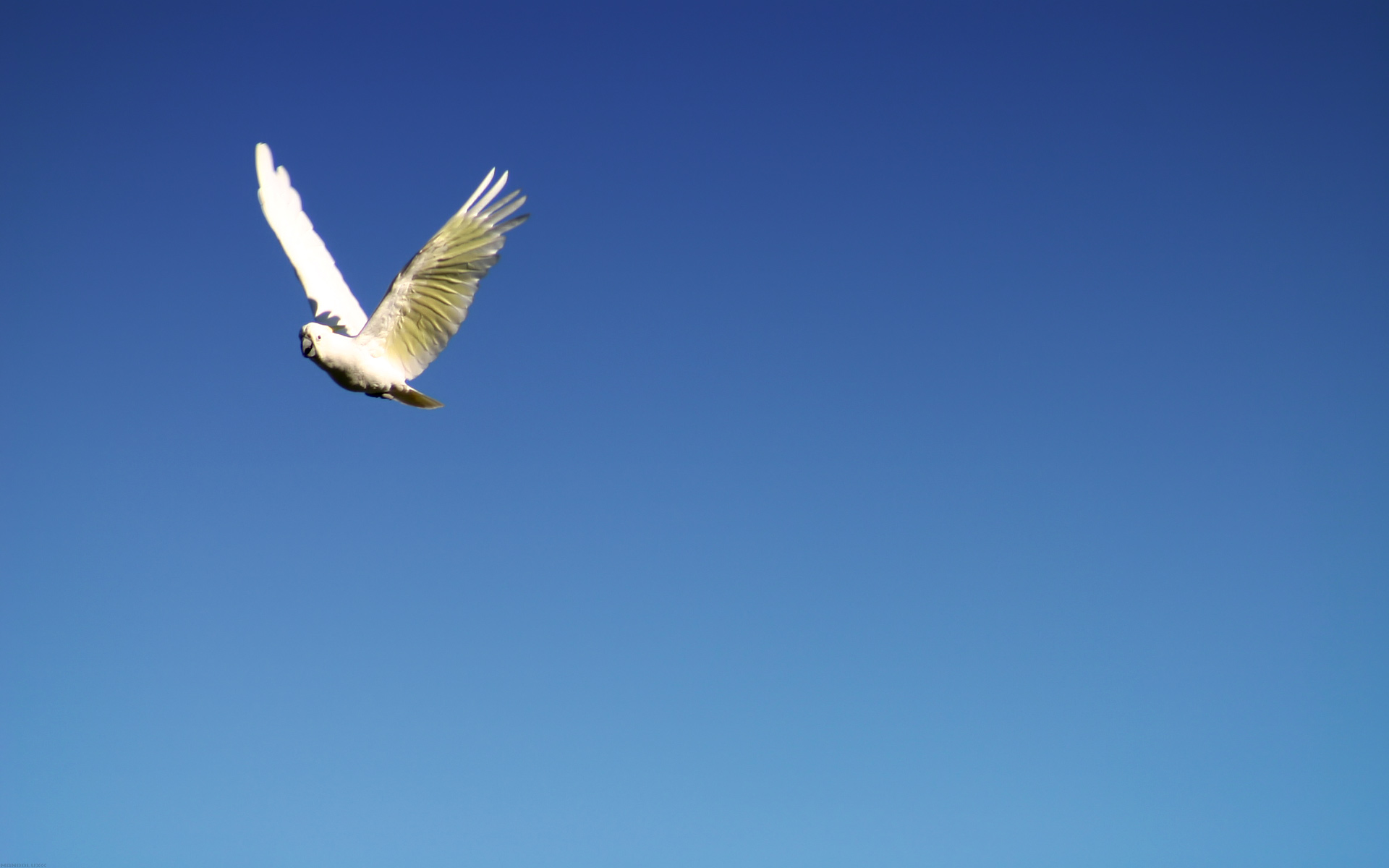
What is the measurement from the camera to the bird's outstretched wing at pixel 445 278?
12.9 m

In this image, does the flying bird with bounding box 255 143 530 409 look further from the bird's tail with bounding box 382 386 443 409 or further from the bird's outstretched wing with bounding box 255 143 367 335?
the bird's outstretched wing with bounding box 255 143 367 335

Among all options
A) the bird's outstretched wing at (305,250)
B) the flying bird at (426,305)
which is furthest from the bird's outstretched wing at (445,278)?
A: the bird's outstretched wing at (305,250)

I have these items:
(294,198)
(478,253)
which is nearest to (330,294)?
(294,198)

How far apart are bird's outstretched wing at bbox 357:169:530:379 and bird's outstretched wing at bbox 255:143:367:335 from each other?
3.59 ft

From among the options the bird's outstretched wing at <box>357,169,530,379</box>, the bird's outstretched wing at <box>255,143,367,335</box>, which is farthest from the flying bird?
the bird's outstretched wing at <box>255,143,367,335</box>

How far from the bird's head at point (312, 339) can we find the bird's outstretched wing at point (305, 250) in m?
1.45

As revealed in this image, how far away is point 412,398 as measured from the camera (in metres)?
13.2

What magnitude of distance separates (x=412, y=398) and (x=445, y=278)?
1374mm

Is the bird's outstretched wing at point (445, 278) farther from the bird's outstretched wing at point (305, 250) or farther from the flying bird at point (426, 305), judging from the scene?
the bird's outstretched wing at point (305, 250)

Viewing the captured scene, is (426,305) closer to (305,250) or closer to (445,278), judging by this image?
(445,278)

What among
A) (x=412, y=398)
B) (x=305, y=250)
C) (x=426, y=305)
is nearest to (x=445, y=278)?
(x=426, y=305)

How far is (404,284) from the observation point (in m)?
12.9

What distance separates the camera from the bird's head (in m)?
12.2

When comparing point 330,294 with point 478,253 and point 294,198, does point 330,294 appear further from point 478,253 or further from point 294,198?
point 478,253
